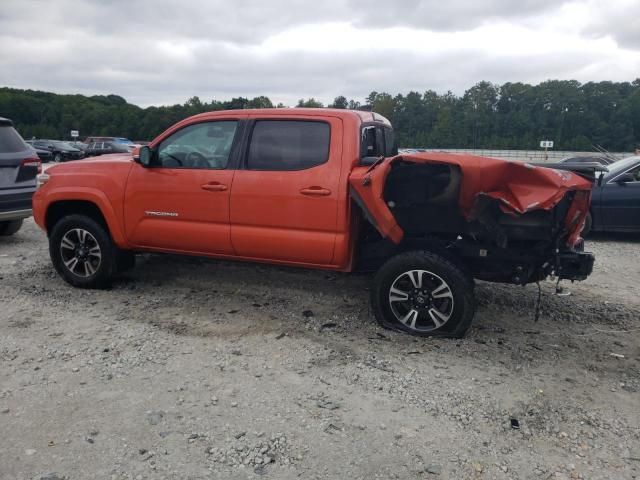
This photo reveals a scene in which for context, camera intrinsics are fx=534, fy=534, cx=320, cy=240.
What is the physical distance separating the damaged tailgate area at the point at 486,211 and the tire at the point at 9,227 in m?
6.53

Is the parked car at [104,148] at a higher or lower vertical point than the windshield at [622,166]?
lower

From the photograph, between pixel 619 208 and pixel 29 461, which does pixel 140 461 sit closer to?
pixel 29 461

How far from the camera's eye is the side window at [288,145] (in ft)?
15.3

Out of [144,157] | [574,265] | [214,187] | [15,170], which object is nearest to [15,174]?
[15,170]

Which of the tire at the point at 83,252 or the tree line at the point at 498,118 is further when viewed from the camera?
the tree line at the point at 498,118

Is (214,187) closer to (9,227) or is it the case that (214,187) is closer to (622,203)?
(9,227)

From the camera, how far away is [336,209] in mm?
4477

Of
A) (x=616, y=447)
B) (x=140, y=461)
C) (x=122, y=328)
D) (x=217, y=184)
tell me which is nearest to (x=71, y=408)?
(x=140, y=461)

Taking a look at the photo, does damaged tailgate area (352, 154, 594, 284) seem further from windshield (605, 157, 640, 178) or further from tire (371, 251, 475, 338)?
windshield (605, 157, 640, 178)

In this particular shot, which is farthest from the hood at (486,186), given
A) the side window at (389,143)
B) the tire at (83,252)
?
the tire at (83,252)

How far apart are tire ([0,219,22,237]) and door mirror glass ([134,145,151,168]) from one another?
4.41 meters

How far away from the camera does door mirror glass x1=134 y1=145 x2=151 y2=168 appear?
510 cm

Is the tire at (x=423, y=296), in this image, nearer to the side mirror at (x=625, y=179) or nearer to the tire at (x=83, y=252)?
the tire at (x=83, y=252)

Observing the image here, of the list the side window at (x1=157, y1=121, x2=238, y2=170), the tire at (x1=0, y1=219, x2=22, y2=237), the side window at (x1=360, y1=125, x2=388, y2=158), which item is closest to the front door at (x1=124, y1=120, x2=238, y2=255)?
the side window at (x1=157, y1=121, x2=238, y2=170)
